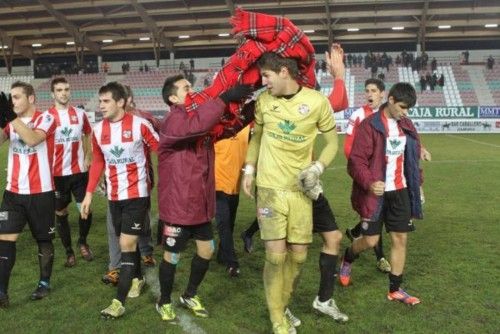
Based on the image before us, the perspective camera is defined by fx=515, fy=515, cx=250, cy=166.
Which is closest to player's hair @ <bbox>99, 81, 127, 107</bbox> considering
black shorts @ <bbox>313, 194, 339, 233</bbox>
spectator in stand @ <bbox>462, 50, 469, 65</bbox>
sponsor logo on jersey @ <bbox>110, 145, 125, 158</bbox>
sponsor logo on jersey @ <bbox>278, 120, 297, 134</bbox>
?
sponsor logo on jersey @ <bbox>110, 145, 125, 158</bbox>

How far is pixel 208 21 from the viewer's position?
31406 mm

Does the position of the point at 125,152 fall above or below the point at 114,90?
below

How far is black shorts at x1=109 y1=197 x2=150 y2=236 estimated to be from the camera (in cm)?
423

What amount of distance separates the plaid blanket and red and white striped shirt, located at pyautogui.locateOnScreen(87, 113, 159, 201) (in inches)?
37.9

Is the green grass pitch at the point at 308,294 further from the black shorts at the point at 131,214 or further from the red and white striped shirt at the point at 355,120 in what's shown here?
the red and white striped shirt at the point at 355,120

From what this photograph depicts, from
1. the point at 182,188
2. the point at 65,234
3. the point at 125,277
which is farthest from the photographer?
the point at 65,234

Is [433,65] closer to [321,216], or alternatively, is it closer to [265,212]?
[321,216]

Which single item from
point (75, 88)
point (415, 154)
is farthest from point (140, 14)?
point (415, 154)

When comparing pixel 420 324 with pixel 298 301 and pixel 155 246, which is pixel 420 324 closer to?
pixel 298 301

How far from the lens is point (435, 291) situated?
4.70m

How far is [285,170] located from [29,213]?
2.33m

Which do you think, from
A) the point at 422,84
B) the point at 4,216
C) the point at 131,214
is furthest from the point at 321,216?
the point at 422,84

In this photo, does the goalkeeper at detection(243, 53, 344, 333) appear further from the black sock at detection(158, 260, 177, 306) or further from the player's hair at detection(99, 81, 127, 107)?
the player's hair at detection(99, 81, 127, 107)

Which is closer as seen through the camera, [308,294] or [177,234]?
[177,234]
